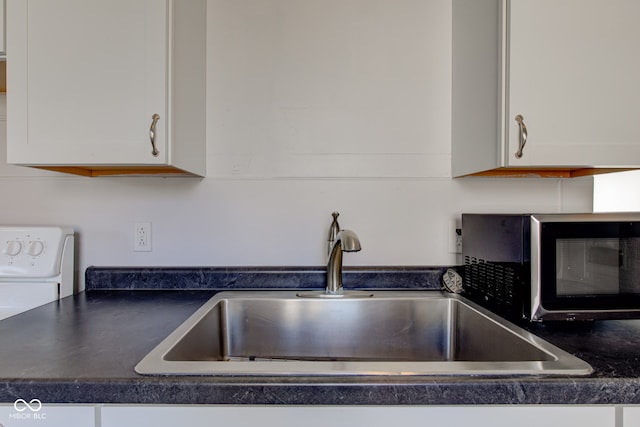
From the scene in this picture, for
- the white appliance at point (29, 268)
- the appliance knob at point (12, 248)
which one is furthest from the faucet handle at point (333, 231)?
the appliance knob at point (12, 248)

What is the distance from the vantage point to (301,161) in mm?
1278

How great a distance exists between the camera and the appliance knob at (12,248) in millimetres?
1089

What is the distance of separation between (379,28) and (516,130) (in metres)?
0.65

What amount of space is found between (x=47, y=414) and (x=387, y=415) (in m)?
0.61

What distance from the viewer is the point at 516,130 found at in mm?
940

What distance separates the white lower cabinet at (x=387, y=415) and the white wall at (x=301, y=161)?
0.70m

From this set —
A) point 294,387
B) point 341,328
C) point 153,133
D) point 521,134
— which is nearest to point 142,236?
point 153,133

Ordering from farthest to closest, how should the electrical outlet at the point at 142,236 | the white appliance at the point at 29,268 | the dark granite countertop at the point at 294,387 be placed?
1. the electrical outlet at the point at 142,236
2. the white appliance at the point at 29,268
3. the dark granite countertop at the point at 294,387

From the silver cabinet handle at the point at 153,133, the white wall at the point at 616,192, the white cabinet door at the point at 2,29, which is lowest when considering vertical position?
the white wall at the point at 616,192

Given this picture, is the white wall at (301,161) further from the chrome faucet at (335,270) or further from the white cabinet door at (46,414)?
the white cabinet door at (46,414)

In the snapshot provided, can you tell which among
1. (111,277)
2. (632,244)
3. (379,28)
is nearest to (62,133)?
(111,277)

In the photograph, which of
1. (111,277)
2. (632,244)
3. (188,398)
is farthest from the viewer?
(111,277)

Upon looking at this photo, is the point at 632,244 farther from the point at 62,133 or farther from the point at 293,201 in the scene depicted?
the point at 62,133

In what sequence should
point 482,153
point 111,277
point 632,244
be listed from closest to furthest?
1. point 632,244
2. point 482,153
3. point 111,277
